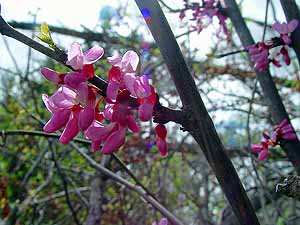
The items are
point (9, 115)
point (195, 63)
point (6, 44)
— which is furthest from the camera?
point (9, 115)

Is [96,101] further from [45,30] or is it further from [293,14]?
[293,14]

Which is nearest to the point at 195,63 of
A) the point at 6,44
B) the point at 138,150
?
the point at 138,150

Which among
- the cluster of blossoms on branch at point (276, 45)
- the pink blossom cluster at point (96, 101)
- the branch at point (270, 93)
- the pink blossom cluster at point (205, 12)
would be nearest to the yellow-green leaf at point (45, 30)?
the pink blossom cluster at point (96, 101)

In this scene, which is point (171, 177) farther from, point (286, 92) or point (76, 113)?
point (76, 113)

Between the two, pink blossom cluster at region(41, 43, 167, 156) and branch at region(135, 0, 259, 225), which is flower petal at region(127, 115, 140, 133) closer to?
pink blossom cluster at region(41, 43, 167, 156)

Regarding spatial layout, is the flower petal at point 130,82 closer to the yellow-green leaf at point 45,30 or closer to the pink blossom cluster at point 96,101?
the pink blossom cluster at point 96,101
